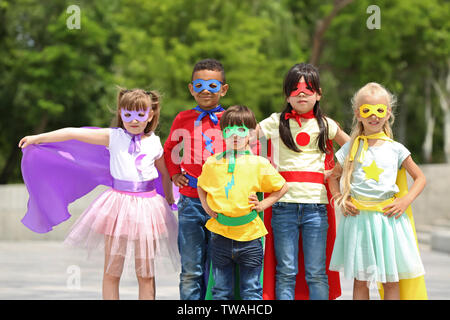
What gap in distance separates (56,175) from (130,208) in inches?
41.0

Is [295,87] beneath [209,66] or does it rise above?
beneath

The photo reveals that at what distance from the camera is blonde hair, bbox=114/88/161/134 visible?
5.40 metres

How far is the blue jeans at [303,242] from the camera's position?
212 inches

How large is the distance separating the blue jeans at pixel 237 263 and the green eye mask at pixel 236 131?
2.45 feet

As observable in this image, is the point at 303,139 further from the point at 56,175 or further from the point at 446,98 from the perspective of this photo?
the point at 446,98

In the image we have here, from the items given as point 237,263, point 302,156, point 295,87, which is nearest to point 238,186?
point 237,263

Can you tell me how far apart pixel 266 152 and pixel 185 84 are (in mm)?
17883

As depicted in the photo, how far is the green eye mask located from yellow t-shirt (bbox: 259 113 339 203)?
21.6 inches

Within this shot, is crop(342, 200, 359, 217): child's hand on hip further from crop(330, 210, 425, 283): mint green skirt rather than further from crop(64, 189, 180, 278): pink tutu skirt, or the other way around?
crop(64, 189, 180, 278): pink tutu skirt

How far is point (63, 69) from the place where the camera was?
1021 inches

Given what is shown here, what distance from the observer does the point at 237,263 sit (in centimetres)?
516

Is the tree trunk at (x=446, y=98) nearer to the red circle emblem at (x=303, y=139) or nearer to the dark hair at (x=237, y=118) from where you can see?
the red circle emblem at (x=303, y=139)

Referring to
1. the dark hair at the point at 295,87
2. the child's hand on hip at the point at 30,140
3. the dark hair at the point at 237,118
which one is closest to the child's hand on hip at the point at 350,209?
the dark hair at the point at 295,87
